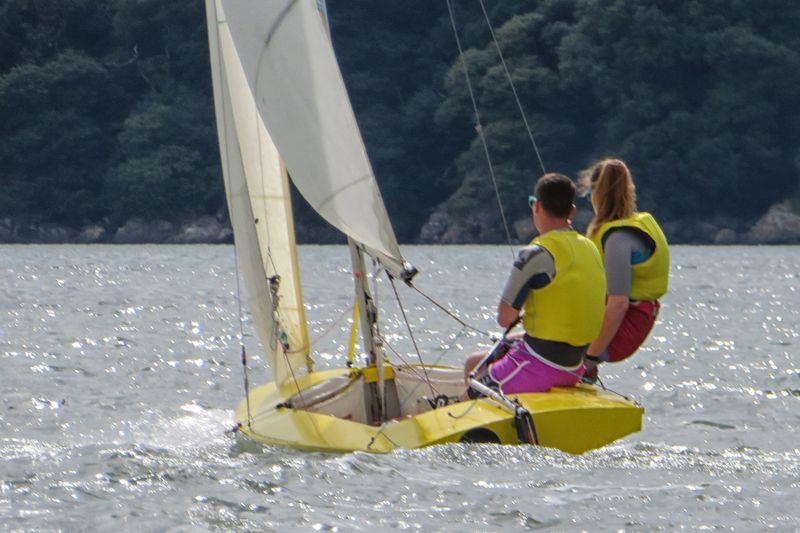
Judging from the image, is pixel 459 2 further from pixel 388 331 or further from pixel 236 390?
pixel 236 390

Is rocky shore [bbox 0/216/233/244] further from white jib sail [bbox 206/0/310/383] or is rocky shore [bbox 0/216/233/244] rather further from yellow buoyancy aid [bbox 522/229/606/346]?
yellow buoyancy aid [bbox 522/229/606/346]

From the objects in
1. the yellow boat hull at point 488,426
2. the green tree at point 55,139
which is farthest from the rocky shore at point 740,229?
the yellow boat hull at point 488,426

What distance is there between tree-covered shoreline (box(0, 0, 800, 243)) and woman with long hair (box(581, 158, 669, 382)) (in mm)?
37257

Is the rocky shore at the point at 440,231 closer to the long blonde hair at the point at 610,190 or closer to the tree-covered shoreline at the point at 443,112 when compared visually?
the tree-covered shoreline at the point at 443,112

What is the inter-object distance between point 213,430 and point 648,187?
3720cm

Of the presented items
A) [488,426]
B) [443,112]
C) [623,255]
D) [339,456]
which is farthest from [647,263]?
[443,112]

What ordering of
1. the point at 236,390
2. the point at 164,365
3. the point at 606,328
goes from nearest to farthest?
the point at 606,328 < the point at 236,390 < the point at 164,365

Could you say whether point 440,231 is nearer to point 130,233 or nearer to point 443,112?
point 443,112

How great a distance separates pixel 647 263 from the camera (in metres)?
7.12

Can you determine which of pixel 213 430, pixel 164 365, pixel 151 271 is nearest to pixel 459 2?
pixel 151 271

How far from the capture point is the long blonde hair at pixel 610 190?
23.1 ft

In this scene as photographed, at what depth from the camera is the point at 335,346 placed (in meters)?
15.5

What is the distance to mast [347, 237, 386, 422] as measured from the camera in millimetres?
7461

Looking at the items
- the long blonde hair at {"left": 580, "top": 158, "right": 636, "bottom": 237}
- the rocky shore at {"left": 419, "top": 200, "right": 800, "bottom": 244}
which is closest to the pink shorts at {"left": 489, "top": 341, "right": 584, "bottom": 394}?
the long blonde hair at {"left": 580, "top": 158, "right": 636, "bottom": 237}
